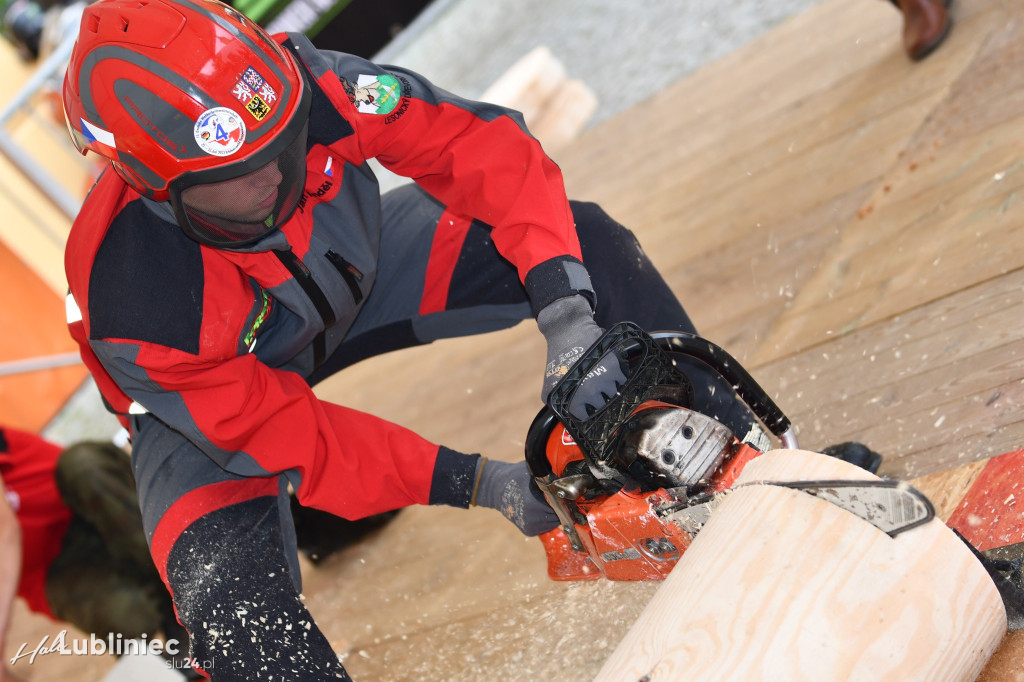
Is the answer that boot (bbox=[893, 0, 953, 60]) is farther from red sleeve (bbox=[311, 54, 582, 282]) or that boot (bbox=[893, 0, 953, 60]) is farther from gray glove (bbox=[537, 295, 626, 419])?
gray glove (bbox=[537, 295, 626, 419])

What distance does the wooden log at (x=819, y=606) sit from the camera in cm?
111

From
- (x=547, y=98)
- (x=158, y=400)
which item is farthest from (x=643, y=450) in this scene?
(x=547, y=98)

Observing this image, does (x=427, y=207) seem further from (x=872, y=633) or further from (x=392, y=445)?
(x=872, y=633)

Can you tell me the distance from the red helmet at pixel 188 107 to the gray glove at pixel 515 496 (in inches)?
30.0

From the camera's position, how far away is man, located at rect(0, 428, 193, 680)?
2957 millimetres

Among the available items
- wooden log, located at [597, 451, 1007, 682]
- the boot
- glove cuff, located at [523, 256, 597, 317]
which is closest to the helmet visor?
glove cuff, located at [523, 256, 597, 317]

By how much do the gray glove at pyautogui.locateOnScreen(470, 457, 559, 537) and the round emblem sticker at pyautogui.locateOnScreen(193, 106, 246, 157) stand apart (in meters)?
0.86

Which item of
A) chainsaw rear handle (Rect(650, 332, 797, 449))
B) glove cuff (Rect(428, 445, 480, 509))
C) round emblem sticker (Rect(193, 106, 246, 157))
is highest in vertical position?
round emblem sticker (Rect(193, 106, 246, 157))

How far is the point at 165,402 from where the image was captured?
174cm

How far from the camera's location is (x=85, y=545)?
310 centimetres

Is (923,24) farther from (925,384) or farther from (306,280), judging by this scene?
(306,280)

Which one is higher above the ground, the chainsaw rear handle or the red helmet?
the red helmet

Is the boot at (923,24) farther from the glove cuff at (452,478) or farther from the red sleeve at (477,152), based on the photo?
the glove cuff at (452,478)

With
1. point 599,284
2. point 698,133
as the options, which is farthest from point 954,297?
point 698,133
